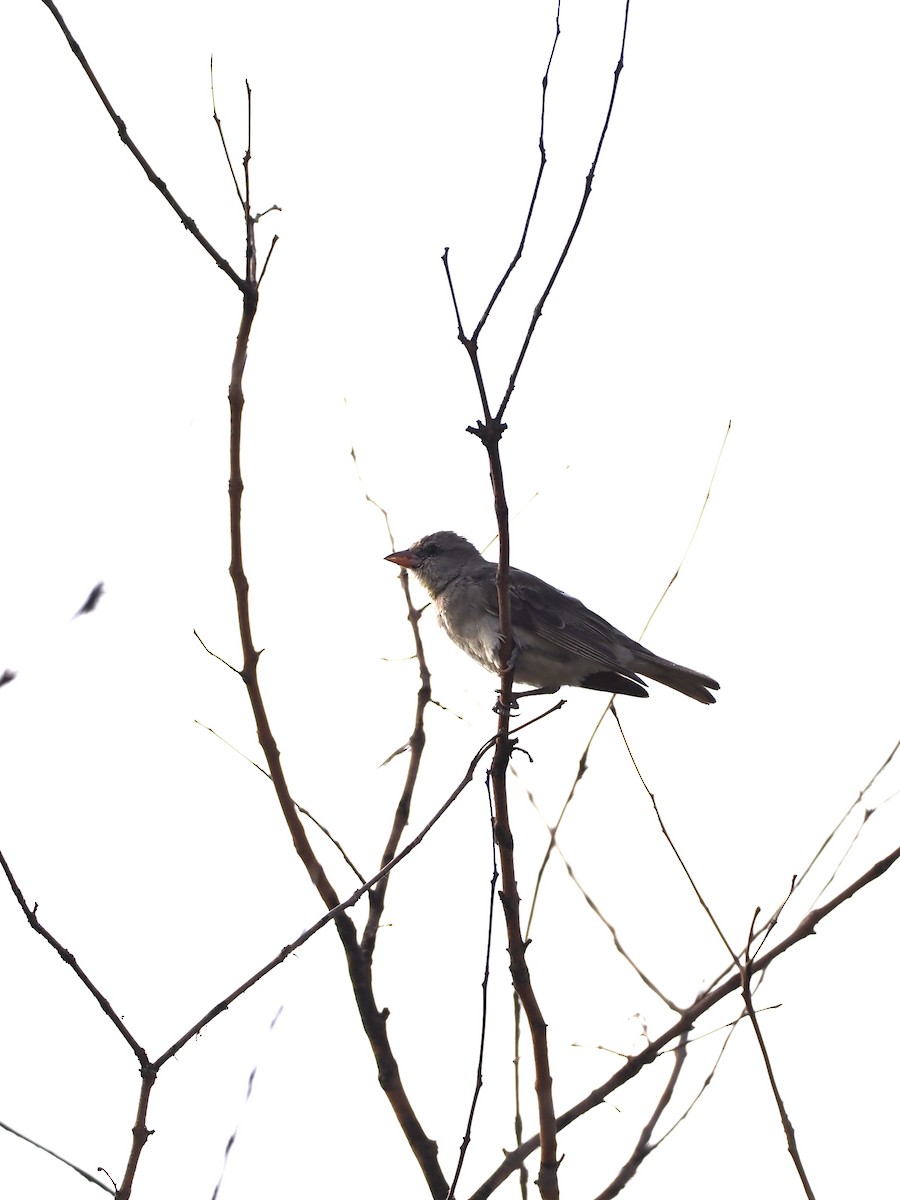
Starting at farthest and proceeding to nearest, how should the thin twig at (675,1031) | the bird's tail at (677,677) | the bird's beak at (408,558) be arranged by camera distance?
the bird's beak at (408,558) → the bird's tail at (677,677) → the thin twig at (675,1031)

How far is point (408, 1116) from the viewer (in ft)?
13.8

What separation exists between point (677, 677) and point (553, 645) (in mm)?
649

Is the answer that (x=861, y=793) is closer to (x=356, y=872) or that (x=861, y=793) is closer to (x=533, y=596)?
(x=356, y=872)

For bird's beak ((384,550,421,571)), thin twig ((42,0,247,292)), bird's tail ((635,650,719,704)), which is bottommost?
thin twig ((42,0,247,292))

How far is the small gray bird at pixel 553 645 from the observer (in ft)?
22.7

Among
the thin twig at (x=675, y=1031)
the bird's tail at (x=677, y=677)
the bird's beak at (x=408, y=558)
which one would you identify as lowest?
the thin twig at (x=675, y=1031)

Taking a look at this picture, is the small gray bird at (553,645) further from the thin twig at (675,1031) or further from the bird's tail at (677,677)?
the thin twig at (675,1031)

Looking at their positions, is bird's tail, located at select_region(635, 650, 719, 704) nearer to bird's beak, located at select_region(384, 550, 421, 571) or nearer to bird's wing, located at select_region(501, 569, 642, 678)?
bird's wing, located at select_region(501, 569, 642, 678)

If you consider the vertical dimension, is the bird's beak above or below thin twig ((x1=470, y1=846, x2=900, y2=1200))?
above

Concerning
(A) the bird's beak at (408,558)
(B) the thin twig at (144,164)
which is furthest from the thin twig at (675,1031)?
(A) the bird's beak at (408,558)

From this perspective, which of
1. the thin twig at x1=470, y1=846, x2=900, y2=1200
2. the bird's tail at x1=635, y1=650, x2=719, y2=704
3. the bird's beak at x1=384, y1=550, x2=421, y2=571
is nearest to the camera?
the thin twig at x1=470, y1=846, x2=900, y2=1200

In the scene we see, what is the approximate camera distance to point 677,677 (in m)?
6.96

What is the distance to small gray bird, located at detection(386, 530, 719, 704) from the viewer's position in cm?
691

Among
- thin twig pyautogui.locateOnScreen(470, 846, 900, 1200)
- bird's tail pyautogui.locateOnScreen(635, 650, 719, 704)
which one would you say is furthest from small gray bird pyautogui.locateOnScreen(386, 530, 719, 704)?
thin twig pyautogui.locateOnScreen(470, 846, 900, 1200)
